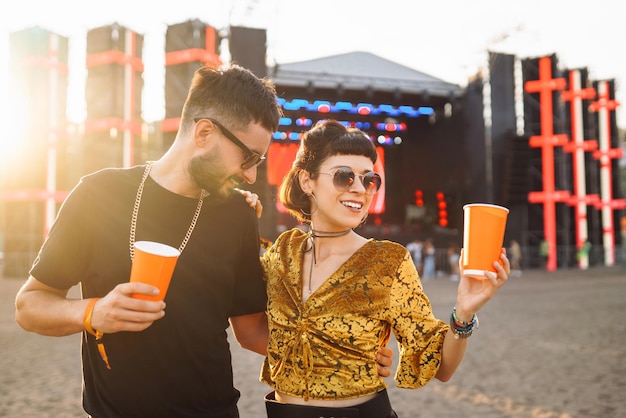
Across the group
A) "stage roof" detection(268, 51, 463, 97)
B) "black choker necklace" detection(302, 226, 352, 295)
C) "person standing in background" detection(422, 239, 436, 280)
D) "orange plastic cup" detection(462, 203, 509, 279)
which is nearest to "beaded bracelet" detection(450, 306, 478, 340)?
"orange plastic cup" detection(462, 203, 509, 279)

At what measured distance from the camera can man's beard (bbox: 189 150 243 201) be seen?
1.98 meters

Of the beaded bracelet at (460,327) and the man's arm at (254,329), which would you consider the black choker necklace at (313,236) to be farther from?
the beaded bracelet at (460,327)

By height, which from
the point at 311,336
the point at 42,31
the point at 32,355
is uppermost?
the point at 42,31

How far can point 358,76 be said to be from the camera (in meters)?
19.8

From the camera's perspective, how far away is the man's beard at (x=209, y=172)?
1.98 m

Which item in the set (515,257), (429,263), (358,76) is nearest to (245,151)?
(358,76)

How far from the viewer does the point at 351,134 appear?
2260 millimetres

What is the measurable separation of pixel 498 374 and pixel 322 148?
177 inches

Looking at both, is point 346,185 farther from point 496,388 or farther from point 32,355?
point 32,355

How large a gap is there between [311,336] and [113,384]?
0.70m

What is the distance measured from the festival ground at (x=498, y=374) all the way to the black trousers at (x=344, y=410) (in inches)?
108

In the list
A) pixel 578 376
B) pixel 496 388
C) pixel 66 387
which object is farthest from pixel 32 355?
pixel 578 376

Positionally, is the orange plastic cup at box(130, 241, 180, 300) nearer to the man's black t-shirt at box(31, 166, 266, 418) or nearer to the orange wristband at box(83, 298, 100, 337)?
the orange wristband at box(83, 298, 100, 337)

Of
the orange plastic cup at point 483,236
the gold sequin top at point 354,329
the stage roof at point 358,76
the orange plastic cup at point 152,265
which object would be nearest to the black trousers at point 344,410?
the gold sequin top at point 354,329
